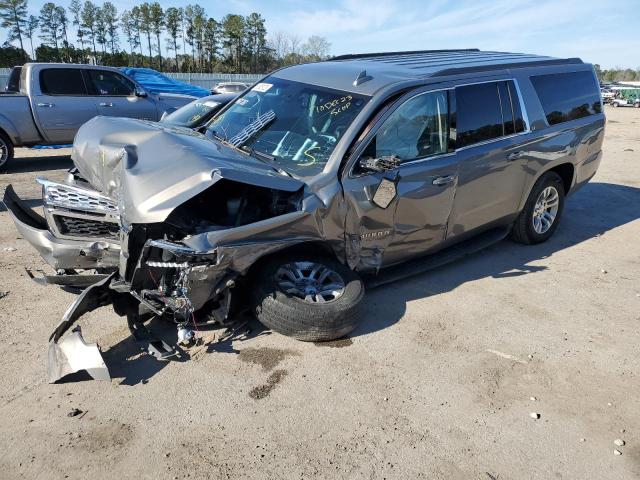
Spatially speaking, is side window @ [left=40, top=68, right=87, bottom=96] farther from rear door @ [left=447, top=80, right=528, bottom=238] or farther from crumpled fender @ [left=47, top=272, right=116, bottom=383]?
rear door @ [left=447, top=80, right=528, bottom=238]

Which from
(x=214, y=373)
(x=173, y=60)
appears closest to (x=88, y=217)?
(x=214, y=373)

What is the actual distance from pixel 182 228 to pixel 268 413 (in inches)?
54.2

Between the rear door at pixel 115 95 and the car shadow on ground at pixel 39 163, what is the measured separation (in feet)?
4.68

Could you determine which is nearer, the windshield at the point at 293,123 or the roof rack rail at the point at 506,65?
the windshield at the point at 293,123

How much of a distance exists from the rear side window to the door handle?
1.80m


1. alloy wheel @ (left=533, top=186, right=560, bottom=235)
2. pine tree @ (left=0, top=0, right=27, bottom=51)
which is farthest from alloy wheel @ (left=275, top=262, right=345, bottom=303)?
pine tree @ (left=0, top=0, right=27, bottom=51)

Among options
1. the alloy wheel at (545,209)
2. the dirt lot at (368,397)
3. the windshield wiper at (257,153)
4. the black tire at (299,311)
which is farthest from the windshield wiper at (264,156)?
the alloy wheel at (545,209)

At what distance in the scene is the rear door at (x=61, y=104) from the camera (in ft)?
31.0

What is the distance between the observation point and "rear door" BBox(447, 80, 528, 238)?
4543mm

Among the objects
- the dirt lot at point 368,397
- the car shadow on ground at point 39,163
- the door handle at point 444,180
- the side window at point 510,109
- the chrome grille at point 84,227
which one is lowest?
the car shadow on ground at point 39,163

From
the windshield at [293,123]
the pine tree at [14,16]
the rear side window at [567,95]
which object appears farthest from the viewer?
the pine tree at [14,16]

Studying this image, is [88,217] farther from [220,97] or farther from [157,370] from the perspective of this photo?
[220,97]

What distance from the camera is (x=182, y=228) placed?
3.48 m

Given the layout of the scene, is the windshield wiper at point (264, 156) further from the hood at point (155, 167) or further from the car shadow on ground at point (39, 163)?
the car shadow on ground at point (39, 163)
